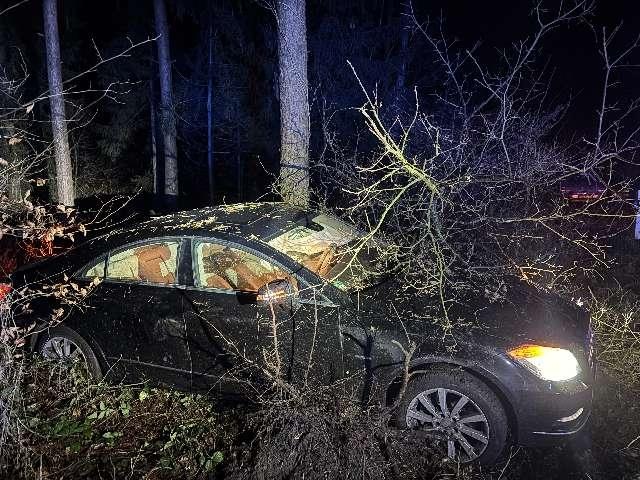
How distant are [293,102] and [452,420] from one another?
4.71 meters

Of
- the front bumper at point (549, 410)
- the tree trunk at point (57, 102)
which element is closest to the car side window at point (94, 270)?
the front bumper at point (549, 410)

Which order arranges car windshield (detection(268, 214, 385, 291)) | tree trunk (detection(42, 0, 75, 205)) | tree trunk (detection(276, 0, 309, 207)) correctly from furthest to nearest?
1. tree trunk (detection(42, 0, 75, 205))
2. tree trunk (detection(276, 0, 309, 207))
3. car windshield (detection(268, 214, 385, 291))

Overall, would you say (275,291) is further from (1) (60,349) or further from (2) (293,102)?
(2) (293,102)

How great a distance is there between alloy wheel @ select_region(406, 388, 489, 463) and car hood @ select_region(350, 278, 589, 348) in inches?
16.6

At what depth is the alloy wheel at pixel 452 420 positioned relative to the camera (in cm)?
326

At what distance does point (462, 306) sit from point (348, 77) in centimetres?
1279

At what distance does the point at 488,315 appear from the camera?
3449 mm

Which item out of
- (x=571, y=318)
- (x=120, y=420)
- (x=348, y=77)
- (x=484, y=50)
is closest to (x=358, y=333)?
(x=571, y=318)

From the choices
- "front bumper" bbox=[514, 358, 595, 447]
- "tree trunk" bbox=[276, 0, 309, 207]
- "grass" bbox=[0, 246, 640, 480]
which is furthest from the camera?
"tree trunk" bbox=[276, 0, 309, 207]

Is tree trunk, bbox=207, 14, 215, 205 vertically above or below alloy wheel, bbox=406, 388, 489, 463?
above

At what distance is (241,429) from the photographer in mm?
3307

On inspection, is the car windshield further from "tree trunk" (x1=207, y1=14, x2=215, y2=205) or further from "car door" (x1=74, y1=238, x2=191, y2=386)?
"tree trunk" (x1=207, y1=14, x2=215, y2=205)

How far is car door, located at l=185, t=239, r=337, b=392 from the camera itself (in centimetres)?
357

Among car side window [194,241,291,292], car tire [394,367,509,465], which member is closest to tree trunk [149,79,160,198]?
car side window [194,241,291,292]
